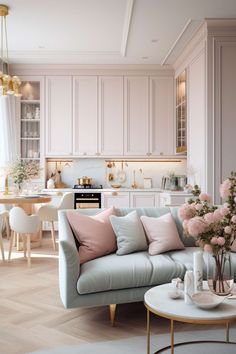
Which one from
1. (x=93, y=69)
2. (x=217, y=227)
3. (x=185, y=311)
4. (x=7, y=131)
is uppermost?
(x=93, y=69)

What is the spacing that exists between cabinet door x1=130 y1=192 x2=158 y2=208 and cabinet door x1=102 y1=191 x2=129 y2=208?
0.34 ft

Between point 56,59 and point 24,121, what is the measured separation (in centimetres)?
123

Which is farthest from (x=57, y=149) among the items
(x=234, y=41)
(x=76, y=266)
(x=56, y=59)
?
(x=76, y=266)

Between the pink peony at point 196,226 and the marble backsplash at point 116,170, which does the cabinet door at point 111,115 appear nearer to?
the marble backsplash at point 116,170

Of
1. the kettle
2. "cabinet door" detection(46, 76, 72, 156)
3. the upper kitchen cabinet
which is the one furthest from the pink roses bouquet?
the upper kitchen cabinet

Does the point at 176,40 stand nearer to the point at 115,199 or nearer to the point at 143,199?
the point at 143,199

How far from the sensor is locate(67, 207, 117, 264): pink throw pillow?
3.65 meters

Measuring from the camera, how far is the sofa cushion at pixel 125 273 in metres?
3.22

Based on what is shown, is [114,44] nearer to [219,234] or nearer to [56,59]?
[56,59]

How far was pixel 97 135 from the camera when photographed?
306 inches

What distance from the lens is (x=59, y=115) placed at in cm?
777

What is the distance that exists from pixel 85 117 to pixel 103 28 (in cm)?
211

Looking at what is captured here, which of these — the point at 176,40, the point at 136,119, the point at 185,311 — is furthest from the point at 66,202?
the point at 185,311

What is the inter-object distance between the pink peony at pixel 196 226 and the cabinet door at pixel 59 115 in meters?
5.36
